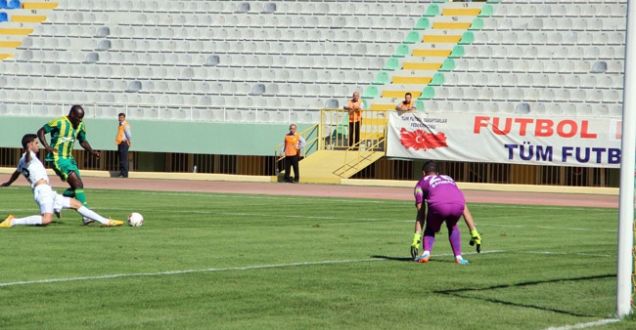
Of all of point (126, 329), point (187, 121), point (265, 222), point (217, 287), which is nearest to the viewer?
point (126, 329)

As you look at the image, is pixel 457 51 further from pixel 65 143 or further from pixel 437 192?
pixel 437 192

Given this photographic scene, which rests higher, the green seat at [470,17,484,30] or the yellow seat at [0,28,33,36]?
the green seat at [470,17,484,30]

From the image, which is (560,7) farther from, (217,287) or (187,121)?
(217,287)

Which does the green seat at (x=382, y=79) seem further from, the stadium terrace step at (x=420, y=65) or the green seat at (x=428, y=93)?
the green seat at (x=428, y=93)

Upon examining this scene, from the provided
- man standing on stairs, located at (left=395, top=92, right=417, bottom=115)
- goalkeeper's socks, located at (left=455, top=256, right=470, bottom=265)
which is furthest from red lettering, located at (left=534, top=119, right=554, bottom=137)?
goalkeeper's socks, located at (left=455, top=256, right=470, bottom=265)

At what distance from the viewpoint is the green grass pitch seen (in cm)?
1061

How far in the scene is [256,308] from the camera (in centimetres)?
1109

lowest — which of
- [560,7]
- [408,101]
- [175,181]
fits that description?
[175,181]

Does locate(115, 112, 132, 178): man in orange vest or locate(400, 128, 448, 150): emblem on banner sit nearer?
locate(400, 128, 448, 150): emblem on banner

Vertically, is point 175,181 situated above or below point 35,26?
below

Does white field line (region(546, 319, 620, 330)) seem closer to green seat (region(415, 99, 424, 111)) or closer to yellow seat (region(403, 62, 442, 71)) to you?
green seat (region(415, 99, 424, 111))

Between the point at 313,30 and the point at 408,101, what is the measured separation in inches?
281

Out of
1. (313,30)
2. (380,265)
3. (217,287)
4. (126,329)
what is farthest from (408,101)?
(126,329)

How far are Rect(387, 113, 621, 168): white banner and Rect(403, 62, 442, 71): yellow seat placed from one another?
4202 mm
